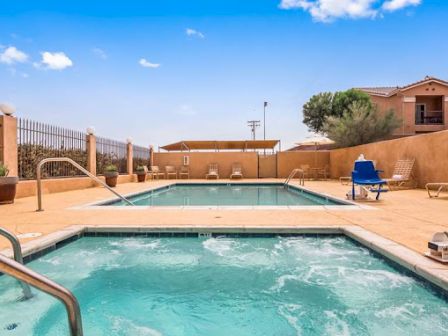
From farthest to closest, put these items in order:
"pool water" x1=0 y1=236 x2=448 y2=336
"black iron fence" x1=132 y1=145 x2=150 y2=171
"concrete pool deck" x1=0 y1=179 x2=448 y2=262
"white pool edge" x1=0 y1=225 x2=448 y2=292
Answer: "black iron fence" x1=132 y1=145 x2=150 y2=171, "concrete pool deck" x1=0 y1=179 x2=448 y2=262, "white pool edge" x1=0 y1=225 x2=448 y2=292, "pool water" x1=0 y1=236 x2=448 y2=336

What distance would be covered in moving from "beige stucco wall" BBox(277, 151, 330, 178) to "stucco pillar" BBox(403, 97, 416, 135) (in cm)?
885

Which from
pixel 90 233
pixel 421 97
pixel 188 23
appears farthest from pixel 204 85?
pixel 421 97

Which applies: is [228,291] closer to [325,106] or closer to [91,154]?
[91,154]

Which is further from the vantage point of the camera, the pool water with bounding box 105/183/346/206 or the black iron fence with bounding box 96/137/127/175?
the black iron fence with bounding box 96/137/127/175

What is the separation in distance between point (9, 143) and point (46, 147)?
173 cm

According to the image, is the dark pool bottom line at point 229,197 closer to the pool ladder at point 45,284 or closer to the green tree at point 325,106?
the pool ladder at point 45,284

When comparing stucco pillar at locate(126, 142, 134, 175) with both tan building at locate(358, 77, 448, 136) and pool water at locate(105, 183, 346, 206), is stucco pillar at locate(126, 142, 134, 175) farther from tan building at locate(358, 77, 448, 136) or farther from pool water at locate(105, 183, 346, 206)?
tan building at locate(358, 77, 448, 136)

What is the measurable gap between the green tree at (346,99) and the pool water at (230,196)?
16.1 metres

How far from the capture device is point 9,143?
7.80 meters

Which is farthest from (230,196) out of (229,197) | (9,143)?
(9,143)

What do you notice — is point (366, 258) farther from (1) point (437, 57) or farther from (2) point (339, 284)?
(1) point (437, 57)

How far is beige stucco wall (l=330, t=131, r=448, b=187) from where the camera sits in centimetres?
920

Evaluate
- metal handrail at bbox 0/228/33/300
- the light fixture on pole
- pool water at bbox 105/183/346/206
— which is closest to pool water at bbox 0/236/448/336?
metal handrail at bbox 0/228/33/300

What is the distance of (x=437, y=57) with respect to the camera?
64.7 ft
